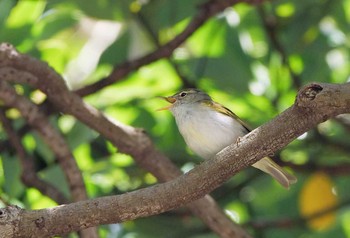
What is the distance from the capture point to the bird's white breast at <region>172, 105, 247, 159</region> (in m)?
3.27

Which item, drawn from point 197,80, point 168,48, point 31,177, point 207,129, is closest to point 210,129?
point 207,129

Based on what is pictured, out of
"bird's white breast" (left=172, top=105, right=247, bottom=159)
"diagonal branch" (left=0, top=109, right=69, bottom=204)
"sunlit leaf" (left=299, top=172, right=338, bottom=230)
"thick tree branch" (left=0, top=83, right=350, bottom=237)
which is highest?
"diagonal branch" (left=0, top=109, right=69, bottom=204)

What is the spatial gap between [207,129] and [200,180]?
89 cm

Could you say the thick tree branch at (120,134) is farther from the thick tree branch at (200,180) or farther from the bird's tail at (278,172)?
the thick tree branch at (200,180)

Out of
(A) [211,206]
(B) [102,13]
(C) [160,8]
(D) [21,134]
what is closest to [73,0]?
(B) [102,13]

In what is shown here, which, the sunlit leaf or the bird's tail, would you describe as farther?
the sunlit leaf

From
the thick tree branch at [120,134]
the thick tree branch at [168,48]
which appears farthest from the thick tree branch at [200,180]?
the thick tree branch at [168,48]

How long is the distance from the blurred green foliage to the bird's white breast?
49 centimetres

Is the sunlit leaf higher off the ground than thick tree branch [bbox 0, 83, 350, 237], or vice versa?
the sunlit leaf

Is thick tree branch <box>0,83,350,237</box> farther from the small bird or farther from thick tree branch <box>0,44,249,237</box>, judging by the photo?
thick tree branch <box>0,44,249,237</box>

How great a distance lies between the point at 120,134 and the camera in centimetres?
343

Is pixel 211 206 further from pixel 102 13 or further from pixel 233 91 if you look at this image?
pixel 102 13

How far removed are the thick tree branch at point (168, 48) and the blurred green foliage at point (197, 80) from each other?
9cm

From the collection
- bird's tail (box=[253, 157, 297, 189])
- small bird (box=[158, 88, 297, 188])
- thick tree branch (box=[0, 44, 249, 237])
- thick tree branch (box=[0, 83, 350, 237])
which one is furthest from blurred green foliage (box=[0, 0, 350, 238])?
thick tree branch (box=[0, 83, 350, 237])
